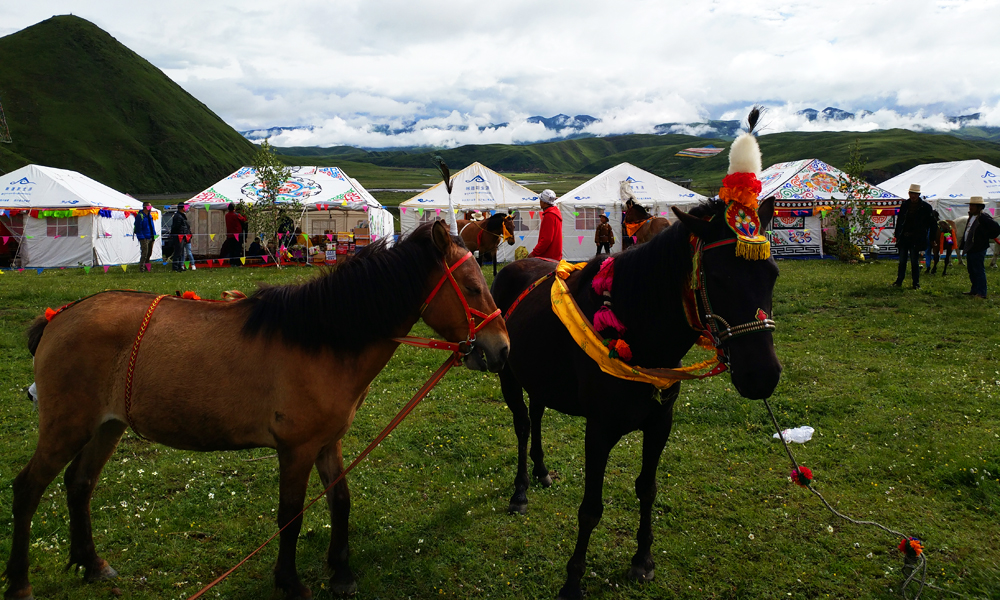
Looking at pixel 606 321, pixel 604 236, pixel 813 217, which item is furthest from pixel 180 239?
pixel 813 217

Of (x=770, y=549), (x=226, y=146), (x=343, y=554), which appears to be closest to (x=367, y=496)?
(x=343, y=554)

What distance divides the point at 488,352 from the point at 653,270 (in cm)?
109

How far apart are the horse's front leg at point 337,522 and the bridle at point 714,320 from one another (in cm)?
255

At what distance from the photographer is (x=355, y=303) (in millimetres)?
3217

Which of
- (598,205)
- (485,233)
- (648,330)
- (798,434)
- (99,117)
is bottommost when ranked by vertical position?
(798,434)

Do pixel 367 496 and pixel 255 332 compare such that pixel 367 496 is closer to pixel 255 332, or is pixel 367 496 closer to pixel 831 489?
pixel 255 332

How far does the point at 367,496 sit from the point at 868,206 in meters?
24.0

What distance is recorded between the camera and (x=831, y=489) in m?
4.82

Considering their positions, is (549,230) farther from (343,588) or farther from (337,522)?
(343,588)

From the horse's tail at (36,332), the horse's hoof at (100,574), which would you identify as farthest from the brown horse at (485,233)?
the horse's hoof at (100,574)

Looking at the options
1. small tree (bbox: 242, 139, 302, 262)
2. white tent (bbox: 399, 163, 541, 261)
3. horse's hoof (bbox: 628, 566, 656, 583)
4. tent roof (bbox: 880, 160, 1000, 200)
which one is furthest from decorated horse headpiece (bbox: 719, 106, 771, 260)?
tent roof (bbox: 880, 160, 1000, 200)

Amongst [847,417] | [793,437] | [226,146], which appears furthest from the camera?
[226,146]

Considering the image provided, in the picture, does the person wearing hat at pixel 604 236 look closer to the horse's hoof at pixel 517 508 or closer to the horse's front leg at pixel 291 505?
the horse's hoof at pixel 517 508

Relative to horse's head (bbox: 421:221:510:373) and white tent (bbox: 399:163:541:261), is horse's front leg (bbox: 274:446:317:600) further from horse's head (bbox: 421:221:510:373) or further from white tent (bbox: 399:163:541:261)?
white tent (bbox: 399:163:541:261)
